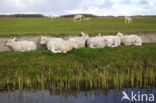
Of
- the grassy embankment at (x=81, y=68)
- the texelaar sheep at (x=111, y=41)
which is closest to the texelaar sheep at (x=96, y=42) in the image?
the texelaar sheep at (x=111, y=41)

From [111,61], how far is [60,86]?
4924mm

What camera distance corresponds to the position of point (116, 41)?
70.7 ft

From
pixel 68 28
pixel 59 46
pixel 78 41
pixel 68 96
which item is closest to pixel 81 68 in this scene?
pixel 59 46

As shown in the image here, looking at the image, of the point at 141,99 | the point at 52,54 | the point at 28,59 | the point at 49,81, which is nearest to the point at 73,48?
the point at 52,54

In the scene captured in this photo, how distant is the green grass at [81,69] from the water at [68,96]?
2.48ft

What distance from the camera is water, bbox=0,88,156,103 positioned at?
43.1 ft

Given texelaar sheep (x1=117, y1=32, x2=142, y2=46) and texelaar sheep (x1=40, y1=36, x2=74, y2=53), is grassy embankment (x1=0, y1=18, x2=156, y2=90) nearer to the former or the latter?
texelaar sheep (x1=40, y1=36, x2=74, y2=53)

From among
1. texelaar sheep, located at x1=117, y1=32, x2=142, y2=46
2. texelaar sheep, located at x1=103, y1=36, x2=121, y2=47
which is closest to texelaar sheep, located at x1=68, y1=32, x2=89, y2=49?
texelaar sheep, located at x1=103, y1=36, x2=121, y2=47

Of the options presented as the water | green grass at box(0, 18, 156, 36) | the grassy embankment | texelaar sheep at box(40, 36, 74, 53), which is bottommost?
the water

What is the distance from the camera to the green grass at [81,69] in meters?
15.6

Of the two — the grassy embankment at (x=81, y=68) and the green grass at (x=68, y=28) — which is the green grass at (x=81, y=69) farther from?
the green grass at (x=68, y=28)

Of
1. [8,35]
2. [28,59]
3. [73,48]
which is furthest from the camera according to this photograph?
[8,35]

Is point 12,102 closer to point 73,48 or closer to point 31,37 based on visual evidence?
point 73,48

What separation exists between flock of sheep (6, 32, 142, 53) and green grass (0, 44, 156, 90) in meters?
0.69
